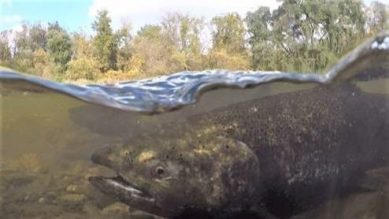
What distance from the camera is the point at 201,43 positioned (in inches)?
137

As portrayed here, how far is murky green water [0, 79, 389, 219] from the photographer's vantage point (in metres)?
1.26

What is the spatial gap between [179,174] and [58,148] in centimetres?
25

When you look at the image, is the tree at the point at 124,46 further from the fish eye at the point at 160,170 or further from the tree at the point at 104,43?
the fish eye at the point at 160,170

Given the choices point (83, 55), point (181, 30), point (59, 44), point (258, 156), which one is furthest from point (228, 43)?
point (258, 156)

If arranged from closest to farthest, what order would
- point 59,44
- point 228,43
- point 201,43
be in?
point 228,43 → point 201,43 → point 59,44

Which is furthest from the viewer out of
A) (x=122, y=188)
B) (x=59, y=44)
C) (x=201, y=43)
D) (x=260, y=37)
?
(x=59, y=44)

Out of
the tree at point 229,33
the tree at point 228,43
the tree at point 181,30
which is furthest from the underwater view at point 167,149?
the tree at point 181,30

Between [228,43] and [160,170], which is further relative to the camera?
[228,43]

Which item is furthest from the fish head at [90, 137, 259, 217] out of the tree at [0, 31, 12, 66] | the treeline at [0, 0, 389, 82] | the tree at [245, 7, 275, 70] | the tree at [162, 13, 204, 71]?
the tree at [162, 13, 204, 71]

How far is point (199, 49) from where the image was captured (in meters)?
3.35

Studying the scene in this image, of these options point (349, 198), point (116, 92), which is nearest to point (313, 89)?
point (349, 198)

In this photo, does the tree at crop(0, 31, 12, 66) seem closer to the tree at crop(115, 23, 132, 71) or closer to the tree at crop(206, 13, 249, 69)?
the tree at crop(115, 23, 132, 71)

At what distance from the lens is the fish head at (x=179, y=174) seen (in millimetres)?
1241

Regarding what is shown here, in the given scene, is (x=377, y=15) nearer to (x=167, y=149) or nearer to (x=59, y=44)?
(x=167, y=149)
